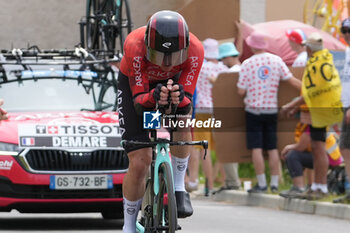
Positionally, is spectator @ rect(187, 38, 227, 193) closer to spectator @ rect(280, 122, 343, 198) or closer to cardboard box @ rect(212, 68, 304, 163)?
cardboard box @ rect(212, 68, 304, 163)

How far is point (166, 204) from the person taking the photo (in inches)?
271

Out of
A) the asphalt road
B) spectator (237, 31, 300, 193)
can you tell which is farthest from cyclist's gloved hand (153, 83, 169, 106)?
spectator (237, 31, 300, 193)

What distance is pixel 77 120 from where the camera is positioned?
1023cm

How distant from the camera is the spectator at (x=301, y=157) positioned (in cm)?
1300

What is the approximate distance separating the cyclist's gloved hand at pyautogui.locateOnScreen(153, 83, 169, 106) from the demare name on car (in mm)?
3254

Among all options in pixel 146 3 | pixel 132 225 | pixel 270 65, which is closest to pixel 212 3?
pixel 270 65

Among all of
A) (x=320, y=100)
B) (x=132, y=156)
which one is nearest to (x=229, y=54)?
(x=320, y=100)

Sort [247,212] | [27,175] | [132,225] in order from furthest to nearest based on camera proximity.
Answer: [247,212], [27,175], [132,225]

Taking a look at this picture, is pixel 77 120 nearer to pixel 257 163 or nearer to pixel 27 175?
pixel 27 175

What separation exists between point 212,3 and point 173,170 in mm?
8274

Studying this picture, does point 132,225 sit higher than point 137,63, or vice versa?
point 137,63

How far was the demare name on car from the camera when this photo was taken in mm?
9867

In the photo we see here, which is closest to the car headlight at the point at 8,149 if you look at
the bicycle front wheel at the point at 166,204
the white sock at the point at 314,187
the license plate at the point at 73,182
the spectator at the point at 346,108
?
the license plate at the point at 73,182

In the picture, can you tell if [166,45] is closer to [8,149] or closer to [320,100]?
[8,149]
